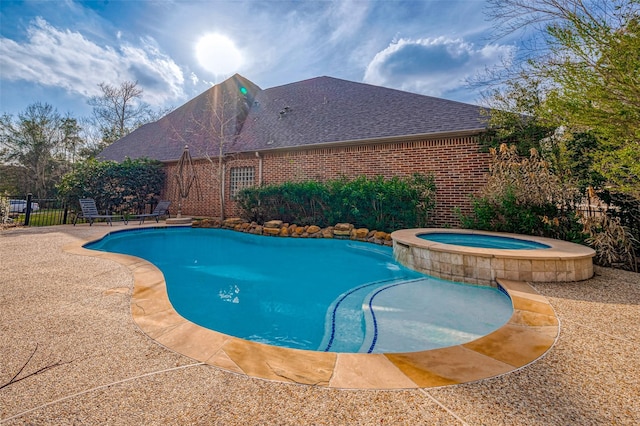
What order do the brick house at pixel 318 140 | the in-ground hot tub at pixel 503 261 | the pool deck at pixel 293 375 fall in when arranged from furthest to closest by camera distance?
the brick house at pixel 318 140 → the in-ground hot tub at pixel 503 261 → the pool deck at pixel 293 375

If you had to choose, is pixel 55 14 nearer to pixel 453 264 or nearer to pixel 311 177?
pixel 311 177

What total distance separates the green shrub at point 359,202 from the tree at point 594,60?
12.1ft

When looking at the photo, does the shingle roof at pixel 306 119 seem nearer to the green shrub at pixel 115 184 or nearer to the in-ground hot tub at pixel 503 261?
the green shrub at pixel 115 184

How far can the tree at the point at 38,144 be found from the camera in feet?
74.3

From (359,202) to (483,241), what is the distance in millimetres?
3374

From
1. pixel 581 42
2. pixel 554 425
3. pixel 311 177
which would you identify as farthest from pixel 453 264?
pixel 311 177

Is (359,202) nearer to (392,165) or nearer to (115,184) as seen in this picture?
(392,165)

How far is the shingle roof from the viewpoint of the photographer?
27.7 ft

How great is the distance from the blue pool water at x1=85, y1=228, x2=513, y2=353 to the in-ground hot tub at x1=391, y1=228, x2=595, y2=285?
0.71 ft

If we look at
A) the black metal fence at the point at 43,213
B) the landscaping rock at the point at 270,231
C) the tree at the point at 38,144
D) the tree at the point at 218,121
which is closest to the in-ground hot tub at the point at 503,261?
the landscaping rock at the point at 270,231

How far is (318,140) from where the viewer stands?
974 centimetres

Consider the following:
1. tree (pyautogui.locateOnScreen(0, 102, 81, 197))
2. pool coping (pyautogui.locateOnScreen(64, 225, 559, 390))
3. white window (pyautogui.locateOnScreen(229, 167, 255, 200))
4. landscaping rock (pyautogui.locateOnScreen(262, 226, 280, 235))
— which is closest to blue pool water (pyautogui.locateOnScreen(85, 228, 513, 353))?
pool coping (pyautogui.locateOnScreen(64, 225, 559, 390))

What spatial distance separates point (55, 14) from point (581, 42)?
1358 cm

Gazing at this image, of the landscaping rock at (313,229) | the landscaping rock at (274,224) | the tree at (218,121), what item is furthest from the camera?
the tree at (218,121)
